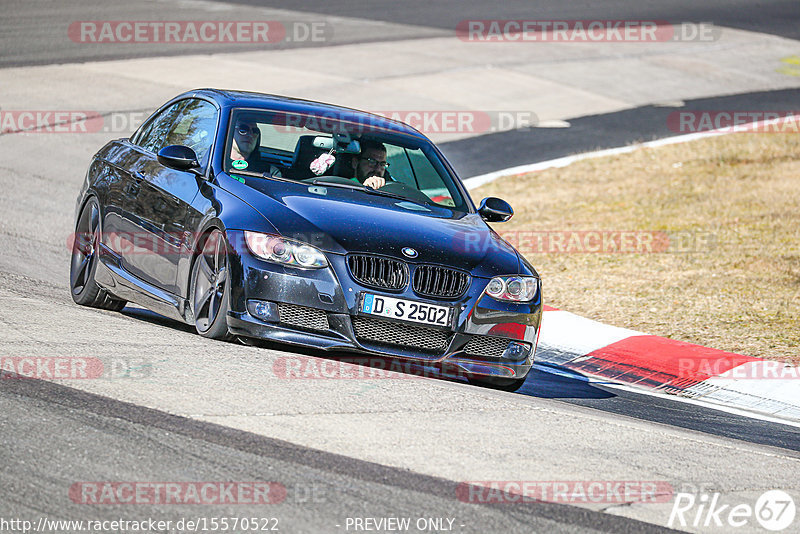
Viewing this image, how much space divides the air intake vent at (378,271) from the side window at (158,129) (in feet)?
7.66

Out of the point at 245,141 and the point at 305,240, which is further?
the point at 245,141

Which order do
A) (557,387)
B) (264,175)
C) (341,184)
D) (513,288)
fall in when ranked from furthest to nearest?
(557,387), (341,184), (264,175), (513,288)

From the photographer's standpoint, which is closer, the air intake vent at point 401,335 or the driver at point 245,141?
the air intake vent at point 401,335

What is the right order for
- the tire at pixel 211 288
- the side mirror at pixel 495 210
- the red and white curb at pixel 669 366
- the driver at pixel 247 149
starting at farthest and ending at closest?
the red and white curb at pixel 669 366, the side mirror at pixel 495 210, the driver at pixel 247 149, the tire at pixel 211 288

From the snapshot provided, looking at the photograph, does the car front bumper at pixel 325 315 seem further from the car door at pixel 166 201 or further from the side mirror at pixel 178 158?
the side mirror at pixel 178 158

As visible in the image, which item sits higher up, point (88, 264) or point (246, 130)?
point (246, 130)

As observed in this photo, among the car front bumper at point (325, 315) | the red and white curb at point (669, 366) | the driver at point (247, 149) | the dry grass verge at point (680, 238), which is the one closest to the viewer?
the car front bumper at point (325, 315)

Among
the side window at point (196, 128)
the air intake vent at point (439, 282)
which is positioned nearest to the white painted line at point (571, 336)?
the air intake vent at point (439, 282)

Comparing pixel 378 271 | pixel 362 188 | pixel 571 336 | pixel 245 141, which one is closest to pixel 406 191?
pixel 362 188

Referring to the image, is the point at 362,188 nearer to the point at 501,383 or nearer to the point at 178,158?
the point at 178,158

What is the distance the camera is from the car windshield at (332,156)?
311 inches

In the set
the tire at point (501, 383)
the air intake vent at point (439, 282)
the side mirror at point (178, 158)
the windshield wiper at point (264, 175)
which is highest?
the side mirror at point (178, 158)

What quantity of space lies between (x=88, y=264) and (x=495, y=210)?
9.79 ft

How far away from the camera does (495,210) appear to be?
8.37 meters
